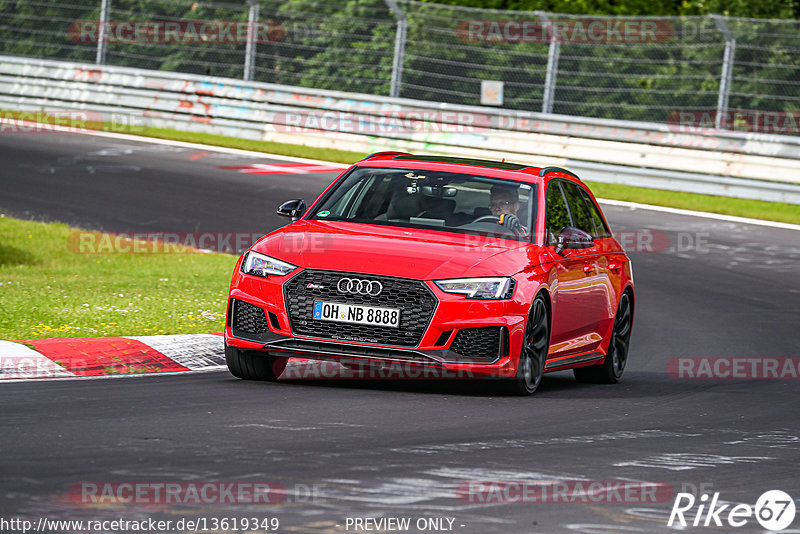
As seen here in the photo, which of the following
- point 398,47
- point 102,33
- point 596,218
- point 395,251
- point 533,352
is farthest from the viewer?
point 102,33

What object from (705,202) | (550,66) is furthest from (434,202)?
(550,66)

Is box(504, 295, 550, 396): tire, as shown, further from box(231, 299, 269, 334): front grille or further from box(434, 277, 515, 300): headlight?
box(231, 299, 269, 334): front grille

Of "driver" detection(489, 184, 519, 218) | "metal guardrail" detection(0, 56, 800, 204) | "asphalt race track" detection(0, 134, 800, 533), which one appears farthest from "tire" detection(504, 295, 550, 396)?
"metal guardrail" detection(0, 56, 800, 204)

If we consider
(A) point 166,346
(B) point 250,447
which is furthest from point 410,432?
(A) point 166,346

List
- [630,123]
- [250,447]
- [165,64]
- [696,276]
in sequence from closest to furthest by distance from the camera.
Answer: [250,447], [696,276], [630,123], [165,64]

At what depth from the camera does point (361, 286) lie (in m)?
8.84

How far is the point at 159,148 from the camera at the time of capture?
997 inches

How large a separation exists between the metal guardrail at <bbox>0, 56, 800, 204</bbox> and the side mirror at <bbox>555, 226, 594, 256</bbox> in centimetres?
1281

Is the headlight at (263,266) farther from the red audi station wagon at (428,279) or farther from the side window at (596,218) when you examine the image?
the side window at (596,218)

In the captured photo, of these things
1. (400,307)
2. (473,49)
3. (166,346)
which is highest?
(473,49)

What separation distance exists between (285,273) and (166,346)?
6.01 feet

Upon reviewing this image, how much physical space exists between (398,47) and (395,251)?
16850 millimetres

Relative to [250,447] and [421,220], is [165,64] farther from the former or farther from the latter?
[250,447]

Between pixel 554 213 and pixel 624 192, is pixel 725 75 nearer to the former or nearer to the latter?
pixel 624 192
